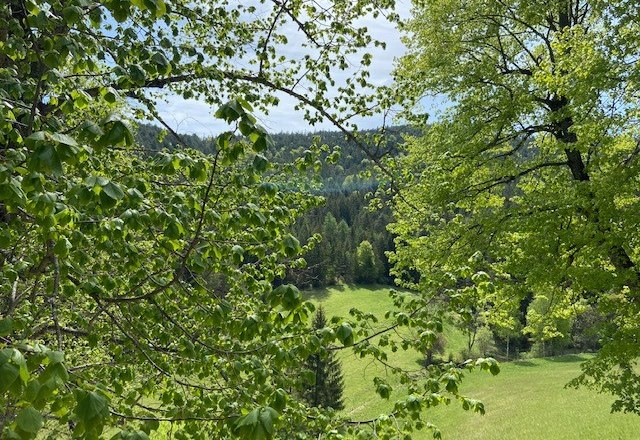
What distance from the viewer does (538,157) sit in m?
11.4

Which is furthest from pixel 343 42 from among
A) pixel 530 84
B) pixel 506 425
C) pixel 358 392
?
pixel 358 392

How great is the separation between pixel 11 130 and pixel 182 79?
3.23 metres

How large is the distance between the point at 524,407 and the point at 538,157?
71.6 ft

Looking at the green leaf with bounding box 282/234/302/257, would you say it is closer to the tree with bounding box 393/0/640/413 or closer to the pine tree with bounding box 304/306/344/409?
the tree with bounding box 393/0/640/413

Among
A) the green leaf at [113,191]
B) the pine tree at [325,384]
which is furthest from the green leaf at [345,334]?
the pine tree at [325,384]

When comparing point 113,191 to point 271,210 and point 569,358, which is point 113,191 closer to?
point 271,210

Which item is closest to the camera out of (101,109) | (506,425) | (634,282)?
(101,109)

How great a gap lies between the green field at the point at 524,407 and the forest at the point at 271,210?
156 cm

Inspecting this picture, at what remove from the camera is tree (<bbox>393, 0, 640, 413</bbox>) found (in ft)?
27.6

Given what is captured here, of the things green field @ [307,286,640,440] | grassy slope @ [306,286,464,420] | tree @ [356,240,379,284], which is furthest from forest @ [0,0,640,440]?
tree @ [356,240,379,284]

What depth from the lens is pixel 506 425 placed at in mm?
24281

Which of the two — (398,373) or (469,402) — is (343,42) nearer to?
(398,373)

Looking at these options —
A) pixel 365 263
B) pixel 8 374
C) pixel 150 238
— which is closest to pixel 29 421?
pixel 8 374

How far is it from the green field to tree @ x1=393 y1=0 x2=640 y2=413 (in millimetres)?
2910
